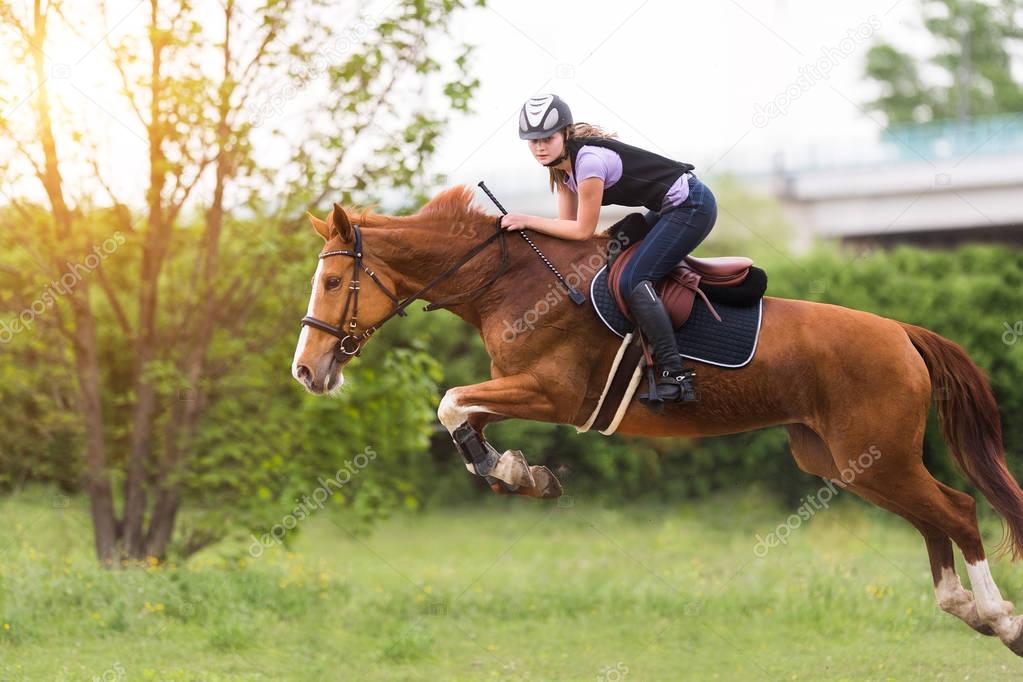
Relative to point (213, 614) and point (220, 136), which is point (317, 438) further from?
point (220, 136)

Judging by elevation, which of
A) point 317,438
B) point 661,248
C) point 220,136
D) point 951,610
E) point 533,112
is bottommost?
point 951,610

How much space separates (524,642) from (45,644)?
138 inches

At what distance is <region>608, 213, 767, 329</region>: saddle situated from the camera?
589 cm

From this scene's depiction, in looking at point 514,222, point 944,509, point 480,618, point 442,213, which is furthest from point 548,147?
point 480,618

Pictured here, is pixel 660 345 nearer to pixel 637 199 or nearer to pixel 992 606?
pixel 637 199

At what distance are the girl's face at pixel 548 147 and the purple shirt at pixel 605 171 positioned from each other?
0.11m

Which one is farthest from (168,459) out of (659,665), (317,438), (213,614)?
(659,665)

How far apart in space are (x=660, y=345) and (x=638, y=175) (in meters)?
0.97

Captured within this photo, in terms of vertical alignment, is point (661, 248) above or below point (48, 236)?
below

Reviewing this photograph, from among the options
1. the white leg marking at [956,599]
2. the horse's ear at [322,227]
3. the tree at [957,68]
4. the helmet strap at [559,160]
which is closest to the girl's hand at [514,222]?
the helmet strap at [559,160]

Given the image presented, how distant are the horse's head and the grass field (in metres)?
2.22

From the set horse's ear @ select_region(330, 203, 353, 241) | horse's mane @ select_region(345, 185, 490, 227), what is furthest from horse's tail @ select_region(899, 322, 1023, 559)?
horse's ear @ select_region(330, 203, 353, 241)

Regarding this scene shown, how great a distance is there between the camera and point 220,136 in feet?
30.3

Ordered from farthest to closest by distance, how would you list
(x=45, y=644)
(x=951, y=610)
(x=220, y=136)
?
(x=220, y=136), (x=45, y=644), (x=951, y=610)
